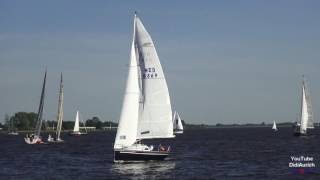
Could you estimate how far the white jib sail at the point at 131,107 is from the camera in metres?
61.9

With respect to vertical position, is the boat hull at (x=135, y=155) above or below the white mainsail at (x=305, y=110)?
below

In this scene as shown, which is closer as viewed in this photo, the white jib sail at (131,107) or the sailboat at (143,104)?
the sailboat at (143,104)

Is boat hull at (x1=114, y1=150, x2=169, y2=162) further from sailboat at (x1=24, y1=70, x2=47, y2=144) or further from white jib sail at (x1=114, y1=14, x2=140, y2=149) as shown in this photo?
sailboat at (x1=24, y1=70, x2=47, y2=144)

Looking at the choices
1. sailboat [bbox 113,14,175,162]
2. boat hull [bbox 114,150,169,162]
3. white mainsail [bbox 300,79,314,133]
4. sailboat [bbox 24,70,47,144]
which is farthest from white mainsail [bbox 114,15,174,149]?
white mainsail [bbox 300,79,314,133]

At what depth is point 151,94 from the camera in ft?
202

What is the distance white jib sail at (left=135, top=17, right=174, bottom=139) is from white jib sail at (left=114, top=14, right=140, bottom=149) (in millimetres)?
469

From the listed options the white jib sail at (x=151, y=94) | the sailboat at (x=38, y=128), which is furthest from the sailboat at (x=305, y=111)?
the white jib sail at (x=151, y=94)

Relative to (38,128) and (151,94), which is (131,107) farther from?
(38,128)

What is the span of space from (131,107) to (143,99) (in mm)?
1420

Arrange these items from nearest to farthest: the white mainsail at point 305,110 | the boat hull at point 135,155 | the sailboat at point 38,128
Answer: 1. the boat hull at point 135,155
2. the sailboat at point 38,128
3. the white mainsail at point 305,110

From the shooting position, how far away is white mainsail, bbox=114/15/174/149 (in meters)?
61.2

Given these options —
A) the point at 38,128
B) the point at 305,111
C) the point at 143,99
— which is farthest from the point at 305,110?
the point at 143,99

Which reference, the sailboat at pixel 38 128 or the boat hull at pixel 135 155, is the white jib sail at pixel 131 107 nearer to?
the boat hull at pixel 135 155

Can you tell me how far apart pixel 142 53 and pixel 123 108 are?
5800 mm
